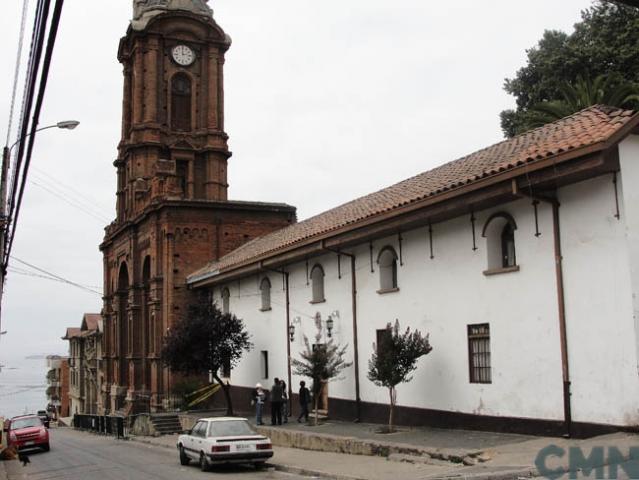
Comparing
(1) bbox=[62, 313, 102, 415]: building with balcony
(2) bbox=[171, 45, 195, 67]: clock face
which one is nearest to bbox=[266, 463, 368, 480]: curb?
(2) bbox=[171, 45, 195, 67]: clock face

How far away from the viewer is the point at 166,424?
1339 inches

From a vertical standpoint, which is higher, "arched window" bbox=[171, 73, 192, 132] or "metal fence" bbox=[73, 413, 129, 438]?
"arched window" bbox=[171, 73, 192, 132]

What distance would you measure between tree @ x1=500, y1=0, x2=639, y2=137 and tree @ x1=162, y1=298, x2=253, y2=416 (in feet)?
55.7

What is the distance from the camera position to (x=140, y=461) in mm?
22031

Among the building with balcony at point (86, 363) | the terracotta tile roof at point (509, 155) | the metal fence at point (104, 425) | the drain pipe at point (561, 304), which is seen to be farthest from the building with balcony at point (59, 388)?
the drain pipe at point (561, 304)

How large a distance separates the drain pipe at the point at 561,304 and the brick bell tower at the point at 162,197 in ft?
84.6

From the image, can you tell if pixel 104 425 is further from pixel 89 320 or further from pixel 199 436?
pixel 89 320

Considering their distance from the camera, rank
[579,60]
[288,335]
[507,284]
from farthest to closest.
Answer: [579,60] < [288,335] < [507,284]

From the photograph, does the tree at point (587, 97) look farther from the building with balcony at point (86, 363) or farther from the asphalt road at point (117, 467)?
the building with balcony at point (86, 363)

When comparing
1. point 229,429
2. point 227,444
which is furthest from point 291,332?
point 227,444

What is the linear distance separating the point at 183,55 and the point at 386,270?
3051 cm

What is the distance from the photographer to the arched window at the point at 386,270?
22203mm

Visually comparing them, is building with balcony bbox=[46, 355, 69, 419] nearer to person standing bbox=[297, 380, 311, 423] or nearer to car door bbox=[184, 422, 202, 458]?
person standing bbox=[297, 380, 311, 423]

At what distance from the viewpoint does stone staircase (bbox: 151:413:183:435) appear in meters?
33.7
